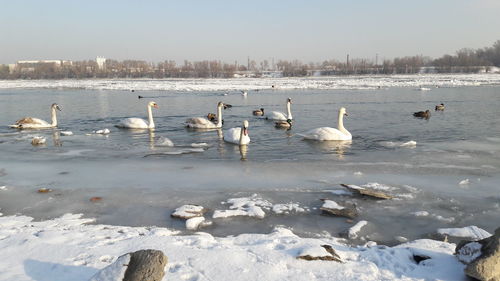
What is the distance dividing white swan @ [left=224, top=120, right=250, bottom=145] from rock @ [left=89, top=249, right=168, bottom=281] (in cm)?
754

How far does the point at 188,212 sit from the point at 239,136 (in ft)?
19.8

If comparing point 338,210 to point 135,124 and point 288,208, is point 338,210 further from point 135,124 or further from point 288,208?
point 135,124

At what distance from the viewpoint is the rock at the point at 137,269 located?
3.41 meters

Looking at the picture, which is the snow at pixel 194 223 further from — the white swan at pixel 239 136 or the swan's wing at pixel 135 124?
the swan's wing at pixel 135 124

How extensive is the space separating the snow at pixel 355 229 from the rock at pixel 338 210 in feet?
0.83

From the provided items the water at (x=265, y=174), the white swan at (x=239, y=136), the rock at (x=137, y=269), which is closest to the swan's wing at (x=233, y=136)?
the white swan at (x=239, y=136)

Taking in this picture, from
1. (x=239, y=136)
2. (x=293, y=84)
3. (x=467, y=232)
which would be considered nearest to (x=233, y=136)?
(x=239, y=136)

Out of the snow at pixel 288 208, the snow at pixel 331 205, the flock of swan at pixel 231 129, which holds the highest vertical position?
the flock of swan at pixel 231 129

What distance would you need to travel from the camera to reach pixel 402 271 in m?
3.89

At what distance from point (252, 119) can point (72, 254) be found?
13.6 meters

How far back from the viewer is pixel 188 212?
5547mm

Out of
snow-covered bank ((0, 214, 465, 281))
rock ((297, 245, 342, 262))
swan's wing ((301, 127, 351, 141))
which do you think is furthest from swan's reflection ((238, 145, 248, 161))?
rock ((297, 245, 342, 262))

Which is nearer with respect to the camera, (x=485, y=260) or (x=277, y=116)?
(x=485, y=260)

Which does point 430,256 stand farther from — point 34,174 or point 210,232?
point 34,174
